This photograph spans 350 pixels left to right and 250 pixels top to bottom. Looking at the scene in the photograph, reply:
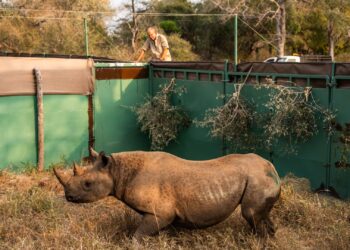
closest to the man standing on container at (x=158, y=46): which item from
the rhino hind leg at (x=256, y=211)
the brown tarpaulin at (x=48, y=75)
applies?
the brown tarpaulin at (x=48, y=75)

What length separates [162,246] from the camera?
17.0ft

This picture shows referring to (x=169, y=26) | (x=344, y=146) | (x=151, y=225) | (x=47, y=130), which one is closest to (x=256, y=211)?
(x=151, y=225)

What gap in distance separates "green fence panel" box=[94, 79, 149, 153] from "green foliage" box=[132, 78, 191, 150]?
1.38 ft

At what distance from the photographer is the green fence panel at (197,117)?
10.3m

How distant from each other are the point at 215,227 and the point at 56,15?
26983 millimetres

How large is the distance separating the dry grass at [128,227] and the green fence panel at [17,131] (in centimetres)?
289

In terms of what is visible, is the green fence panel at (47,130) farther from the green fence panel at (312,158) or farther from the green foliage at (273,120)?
the green fence panel at (312,158)

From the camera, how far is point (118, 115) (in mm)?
11766

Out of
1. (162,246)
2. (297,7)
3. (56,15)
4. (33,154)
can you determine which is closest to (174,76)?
(33,154)

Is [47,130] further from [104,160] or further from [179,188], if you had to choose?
[179,188]

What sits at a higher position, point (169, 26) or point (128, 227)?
point (169, 26)

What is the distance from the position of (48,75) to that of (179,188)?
6152 mm

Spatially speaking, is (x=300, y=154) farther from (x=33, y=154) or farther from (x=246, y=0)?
(x=246, y=0)

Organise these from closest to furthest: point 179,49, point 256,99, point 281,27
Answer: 1. point 256,99
2. point 281,27
3. point 179,49
